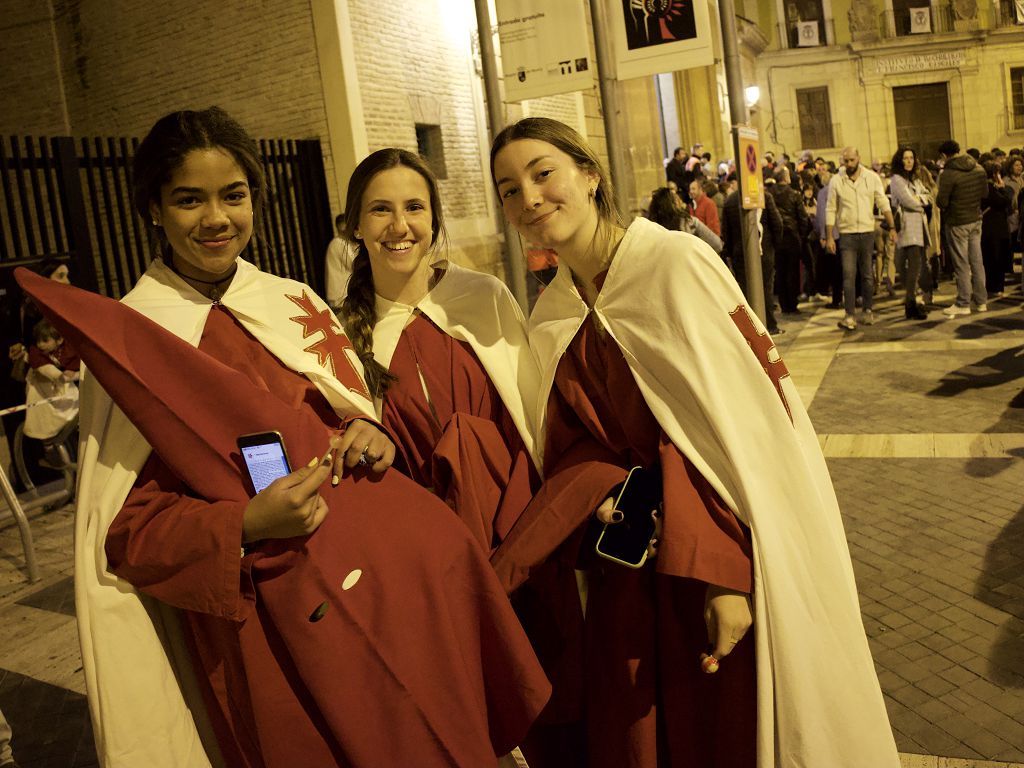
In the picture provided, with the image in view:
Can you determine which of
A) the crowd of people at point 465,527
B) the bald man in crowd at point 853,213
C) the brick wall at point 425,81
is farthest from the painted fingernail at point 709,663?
the brick wall at point 425,81

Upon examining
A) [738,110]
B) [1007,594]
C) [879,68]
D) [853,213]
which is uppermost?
[879,68]

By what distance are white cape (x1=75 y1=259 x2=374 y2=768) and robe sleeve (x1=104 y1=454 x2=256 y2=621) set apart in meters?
0.05

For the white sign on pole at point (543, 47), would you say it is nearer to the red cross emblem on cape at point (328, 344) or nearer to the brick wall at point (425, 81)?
the brick wall at point (425, 81)

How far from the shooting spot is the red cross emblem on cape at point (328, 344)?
93.7 inches

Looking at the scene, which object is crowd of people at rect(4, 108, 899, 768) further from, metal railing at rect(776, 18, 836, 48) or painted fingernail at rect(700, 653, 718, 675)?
metal railing at rect(776, 18, 836, 48)

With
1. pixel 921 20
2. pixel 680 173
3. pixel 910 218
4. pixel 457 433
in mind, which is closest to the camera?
pixel 457 433

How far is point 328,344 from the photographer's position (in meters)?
2.44

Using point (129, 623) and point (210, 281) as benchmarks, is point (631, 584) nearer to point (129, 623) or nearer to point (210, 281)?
point (129, 623)

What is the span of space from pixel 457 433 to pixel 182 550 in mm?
786

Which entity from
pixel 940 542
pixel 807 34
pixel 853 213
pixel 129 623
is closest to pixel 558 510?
pixel 129 623

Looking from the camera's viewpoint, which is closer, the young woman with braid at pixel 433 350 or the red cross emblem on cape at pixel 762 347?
the red cross emblem on cape at pixel 762 347

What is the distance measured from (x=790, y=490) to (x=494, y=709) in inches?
34.6

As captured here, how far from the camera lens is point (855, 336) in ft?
35.7

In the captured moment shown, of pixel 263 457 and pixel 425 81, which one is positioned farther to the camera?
pixel 425 81
